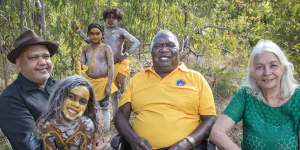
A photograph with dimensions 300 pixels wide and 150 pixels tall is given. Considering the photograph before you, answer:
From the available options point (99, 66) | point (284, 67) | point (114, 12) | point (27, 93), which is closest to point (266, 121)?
point (284, 67)

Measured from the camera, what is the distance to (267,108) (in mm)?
2977

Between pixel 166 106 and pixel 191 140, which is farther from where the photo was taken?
pixel 166 106

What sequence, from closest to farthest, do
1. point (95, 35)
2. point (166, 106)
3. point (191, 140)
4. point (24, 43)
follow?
1. point (24, 43)
2. point (191, 140)
3. point (166, 106)
4. point (95, 35)

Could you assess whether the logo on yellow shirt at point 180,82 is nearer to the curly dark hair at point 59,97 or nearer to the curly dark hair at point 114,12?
the curly dark hair at point 59,97

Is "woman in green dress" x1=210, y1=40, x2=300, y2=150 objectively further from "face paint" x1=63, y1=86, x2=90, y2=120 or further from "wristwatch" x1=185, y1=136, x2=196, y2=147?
"face paint" x1=63, y1=86, x2=90, y2=120

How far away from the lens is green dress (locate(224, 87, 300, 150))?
290 centimetres

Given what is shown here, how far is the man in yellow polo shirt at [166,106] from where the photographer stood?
331cm

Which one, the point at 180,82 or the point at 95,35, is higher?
the point at 95,35

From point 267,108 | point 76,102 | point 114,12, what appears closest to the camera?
point 76,102

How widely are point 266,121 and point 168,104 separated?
0.79 meters

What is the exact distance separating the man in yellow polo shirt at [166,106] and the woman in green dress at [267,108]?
319 millimetres

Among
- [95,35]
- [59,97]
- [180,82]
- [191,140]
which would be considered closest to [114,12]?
[95,35]

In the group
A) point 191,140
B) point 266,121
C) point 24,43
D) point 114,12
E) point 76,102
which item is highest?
point 114,12

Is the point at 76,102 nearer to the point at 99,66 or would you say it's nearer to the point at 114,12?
the point at 99,66
